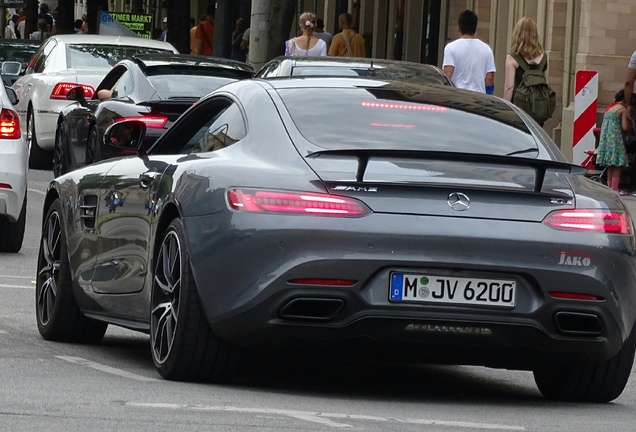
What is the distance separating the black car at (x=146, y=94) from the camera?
15.9 meters

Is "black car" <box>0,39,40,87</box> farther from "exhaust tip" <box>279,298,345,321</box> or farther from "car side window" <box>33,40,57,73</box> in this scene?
"exhaust tip" <box>279,298,345,321</box>

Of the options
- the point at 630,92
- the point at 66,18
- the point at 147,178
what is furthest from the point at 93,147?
the point at 66,18

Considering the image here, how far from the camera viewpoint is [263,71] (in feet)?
56.1

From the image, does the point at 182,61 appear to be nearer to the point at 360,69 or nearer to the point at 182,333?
the point at 360,69

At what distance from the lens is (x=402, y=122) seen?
26.1ft

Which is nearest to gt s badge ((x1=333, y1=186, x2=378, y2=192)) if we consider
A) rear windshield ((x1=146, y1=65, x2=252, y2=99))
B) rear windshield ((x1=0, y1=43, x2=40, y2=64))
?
rear windshield ((x1=146, y1=65, x2=252, y2=99))

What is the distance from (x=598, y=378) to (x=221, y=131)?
6.16ft

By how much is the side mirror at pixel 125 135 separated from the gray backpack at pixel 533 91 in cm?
923

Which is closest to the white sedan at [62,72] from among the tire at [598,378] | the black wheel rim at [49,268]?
the black wheel rim at [49,268]

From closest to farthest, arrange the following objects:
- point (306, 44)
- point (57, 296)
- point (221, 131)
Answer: point (221, 131) < point (57, 296) < point (306, 44)

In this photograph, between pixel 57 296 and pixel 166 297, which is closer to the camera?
pixel 166 297

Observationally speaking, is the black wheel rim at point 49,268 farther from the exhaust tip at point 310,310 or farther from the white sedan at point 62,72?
the white sedan at point 62,72

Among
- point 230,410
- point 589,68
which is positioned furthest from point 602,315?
point 589,68

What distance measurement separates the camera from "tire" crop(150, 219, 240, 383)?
7512 millimetres
